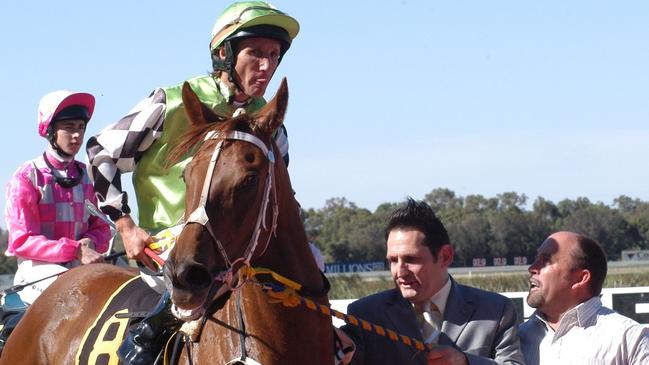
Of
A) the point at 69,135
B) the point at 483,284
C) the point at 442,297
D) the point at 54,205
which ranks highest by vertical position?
the point at 69,135

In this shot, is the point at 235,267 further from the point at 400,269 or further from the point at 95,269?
the point at 95,269

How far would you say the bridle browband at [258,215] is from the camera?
3.78m

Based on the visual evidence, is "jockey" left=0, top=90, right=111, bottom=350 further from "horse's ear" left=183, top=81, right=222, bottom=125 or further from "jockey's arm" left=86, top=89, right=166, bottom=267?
"horse's ear" left=183, top=81, right=222, bottom=125

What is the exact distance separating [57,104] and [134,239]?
243 centimetres

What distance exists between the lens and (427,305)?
5.00 metres

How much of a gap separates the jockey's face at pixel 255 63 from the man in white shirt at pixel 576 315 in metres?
1.60

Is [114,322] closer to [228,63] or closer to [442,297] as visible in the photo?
[228,63]

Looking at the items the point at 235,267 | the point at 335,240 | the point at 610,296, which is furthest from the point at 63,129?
the point at 335,240

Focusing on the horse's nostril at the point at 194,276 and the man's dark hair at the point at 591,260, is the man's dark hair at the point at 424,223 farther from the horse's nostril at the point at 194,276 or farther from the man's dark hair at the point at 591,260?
the horse's nostril at the point at 194,276

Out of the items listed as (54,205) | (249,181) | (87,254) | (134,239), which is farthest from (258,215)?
(54,205)

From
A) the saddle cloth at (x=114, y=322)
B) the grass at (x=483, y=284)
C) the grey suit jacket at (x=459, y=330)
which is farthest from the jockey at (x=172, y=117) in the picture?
the grass at (x=483, y=284)

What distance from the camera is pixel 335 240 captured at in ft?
211

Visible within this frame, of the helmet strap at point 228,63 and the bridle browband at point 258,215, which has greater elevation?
the helmet strap at point 228,63

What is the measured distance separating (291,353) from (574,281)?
1.75m
